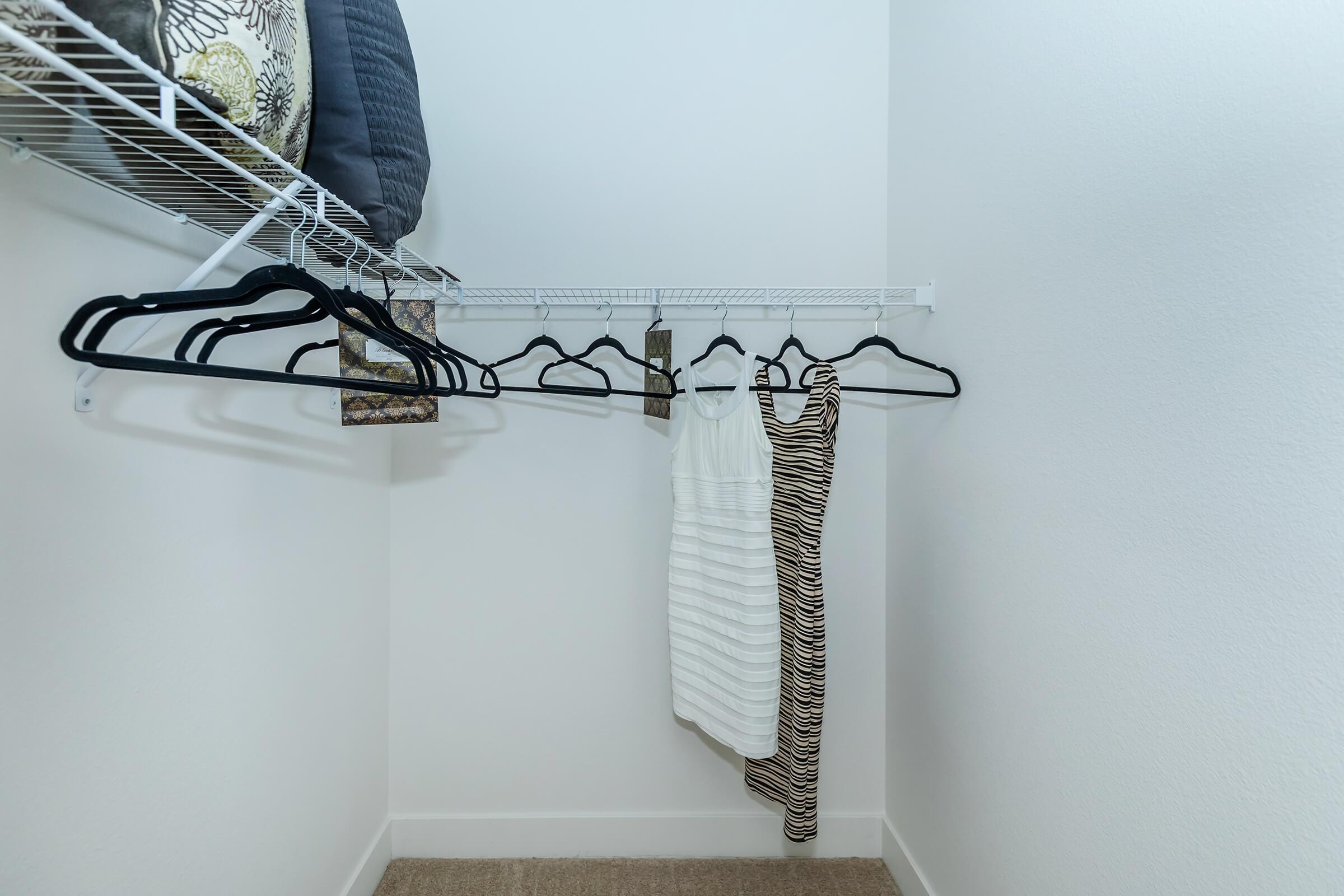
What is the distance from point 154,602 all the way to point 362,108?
2.72 ft

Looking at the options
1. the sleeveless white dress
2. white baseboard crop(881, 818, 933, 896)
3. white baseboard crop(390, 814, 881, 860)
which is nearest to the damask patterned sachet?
the sleeveless white dress

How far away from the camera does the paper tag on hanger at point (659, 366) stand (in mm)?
1542

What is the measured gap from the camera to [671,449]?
1771mm

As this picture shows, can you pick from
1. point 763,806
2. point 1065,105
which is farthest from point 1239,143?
→ point 763,806

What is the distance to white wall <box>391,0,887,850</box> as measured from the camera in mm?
1712

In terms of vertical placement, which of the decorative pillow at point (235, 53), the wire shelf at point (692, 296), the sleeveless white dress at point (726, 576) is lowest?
the sleeveless white dress at point (726, 576)

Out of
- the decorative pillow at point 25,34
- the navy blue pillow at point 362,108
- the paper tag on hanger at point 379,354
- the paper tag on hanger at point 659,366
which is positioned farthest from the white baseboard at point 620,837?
the decorative pillow at point 25,34

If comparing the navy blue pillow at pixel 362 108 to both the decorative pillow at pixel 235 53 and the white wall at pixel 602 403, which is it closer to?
the decorative pillow at pixel 235 53

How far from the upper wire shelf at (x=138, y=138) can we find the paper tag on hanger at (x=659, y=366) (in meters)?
0.64

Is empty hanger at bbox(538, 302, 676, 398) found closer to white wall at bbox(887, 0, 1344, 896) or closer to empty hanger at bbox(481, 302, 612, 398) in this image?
empty hanger at bbox(481, 302, 612, 398)

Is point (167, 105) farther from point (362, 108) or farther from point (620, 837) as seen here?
point (620, 837)

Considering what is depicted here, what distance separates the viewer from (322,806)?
1443 millimetres

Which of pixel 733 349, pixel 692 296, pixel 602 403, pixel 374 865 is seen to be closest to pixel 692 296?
pixel 692 296

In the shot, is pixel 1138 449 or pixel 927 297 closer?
pixel 1138 449
